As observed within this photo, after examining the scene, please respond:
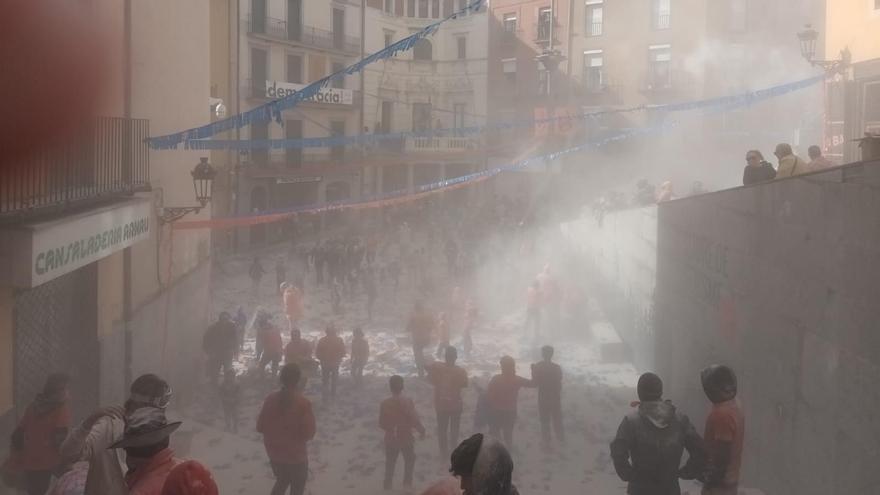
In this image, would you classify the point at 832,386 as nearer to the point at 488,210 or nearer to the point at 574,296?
the point at 574,296

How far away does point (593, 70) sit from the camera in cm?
3275

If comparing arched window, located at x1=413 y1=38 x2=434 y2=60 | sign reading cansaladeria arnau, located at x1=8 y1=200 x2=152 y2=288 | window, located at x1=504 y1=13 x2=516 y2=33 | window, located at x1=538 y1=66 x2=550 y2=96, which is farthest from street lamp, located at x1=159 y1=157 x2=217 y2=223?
arched window, located at x1=413 y1=38 x2=434 y2=60

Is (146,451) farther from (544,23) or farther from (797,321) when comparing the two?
(544,23)

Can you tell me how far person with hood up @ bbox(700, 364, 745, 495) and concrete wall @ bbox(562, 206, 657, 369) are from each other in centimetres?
769

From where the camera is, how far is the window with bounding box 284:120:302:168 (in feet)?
99.2

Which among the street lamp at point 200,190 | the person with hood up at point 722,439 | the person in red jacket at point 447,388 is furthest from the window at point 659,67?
the person with hood up at point 722,439

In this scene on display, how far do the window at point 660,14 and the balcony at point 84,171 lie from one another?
25.3m

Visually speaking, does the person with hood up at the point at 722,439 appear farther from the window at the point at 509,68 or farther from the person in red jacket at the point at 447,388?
the window at the point at 509,68

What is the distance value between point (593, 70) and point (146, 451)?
103 feet

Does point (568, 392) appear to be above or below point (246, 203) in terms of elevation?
below

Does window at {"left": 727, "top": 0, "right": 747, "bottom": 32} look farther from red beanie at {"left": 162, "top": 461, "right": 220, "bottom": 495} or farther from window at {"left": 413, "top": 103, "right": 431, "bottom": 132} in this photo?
red beanie at {"left": 162, "top": 461, "right": 220, "bottom": 495}

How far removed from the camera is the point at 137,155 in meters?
9.34

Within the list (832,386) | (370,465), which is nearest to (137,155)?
(370,465)

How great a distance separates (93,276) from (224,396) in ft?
8.07
